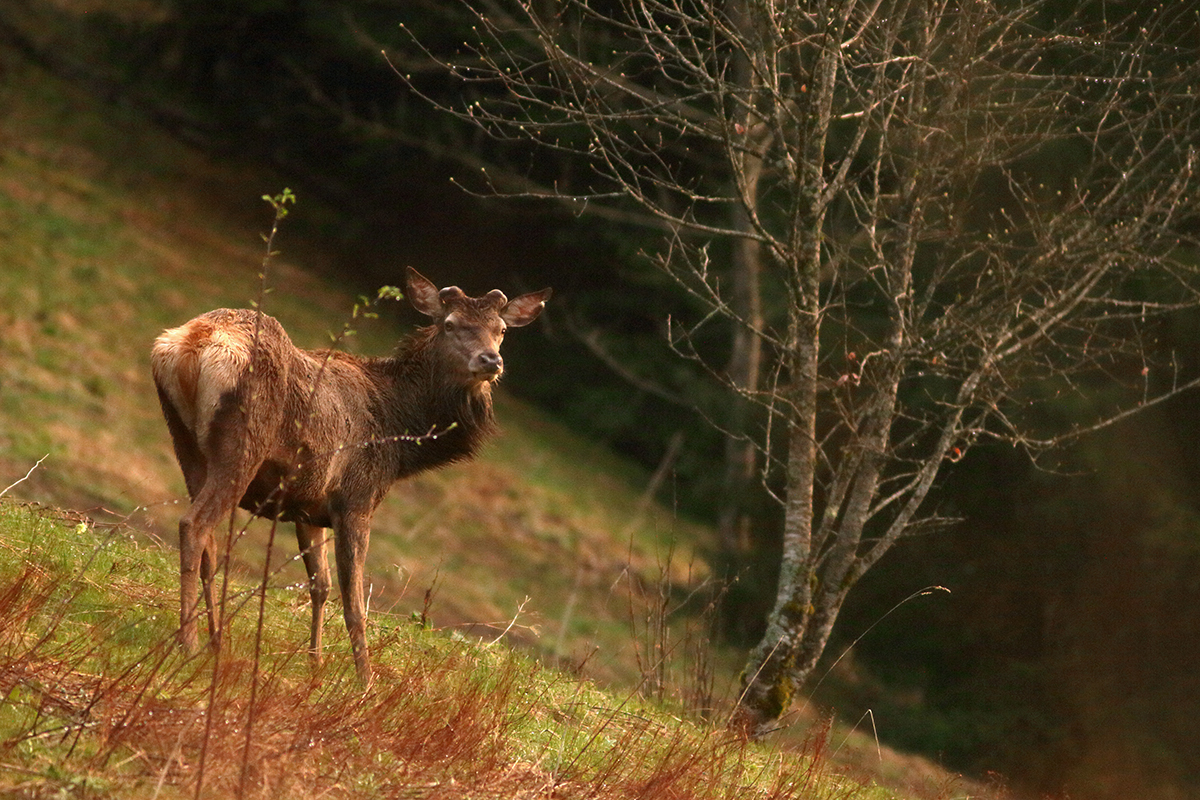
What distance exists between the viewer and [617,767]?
6.27 metres

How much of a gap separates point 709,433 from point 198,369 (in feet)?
49.6

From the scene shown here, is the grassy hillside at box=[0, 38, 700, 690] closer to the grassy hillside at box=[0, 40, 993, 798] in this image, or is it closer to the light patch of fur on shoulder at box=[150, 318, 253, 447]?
the grassy hillside at box=[0, 40, 993, 798]

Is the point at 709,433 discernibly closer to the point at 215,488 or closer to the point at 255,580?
the point at 255,580

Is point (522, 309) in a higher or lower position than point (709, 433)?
higher

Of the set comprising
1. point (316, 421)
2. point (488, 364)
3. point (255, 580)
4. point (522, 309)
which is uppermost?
point (522, 309)

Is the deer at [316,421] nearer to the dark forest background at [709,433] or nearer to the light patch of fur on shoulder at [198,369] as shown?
the light patch of fur on shoulder at [198,369]


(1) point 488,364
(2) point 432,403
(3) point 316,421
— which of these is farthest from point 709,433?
(3) point 316,421

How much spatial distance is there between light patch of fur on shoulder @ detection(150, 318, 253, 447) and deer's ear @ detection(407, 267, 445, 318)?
1725 millimetres

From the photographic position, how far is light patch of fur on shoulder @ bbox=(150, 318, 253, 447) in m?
6.16

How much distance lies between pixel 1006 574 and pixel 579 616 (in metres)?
7.14

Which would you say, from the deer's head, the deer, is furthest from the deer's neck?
the deer's head

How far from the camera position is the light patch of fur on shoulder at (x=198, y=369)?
20.2 ft

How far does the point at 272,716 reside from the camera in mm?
5340

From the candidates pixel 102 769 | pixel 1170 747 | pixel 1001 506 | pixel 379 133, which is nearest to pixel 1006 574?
pixel 1001 506
